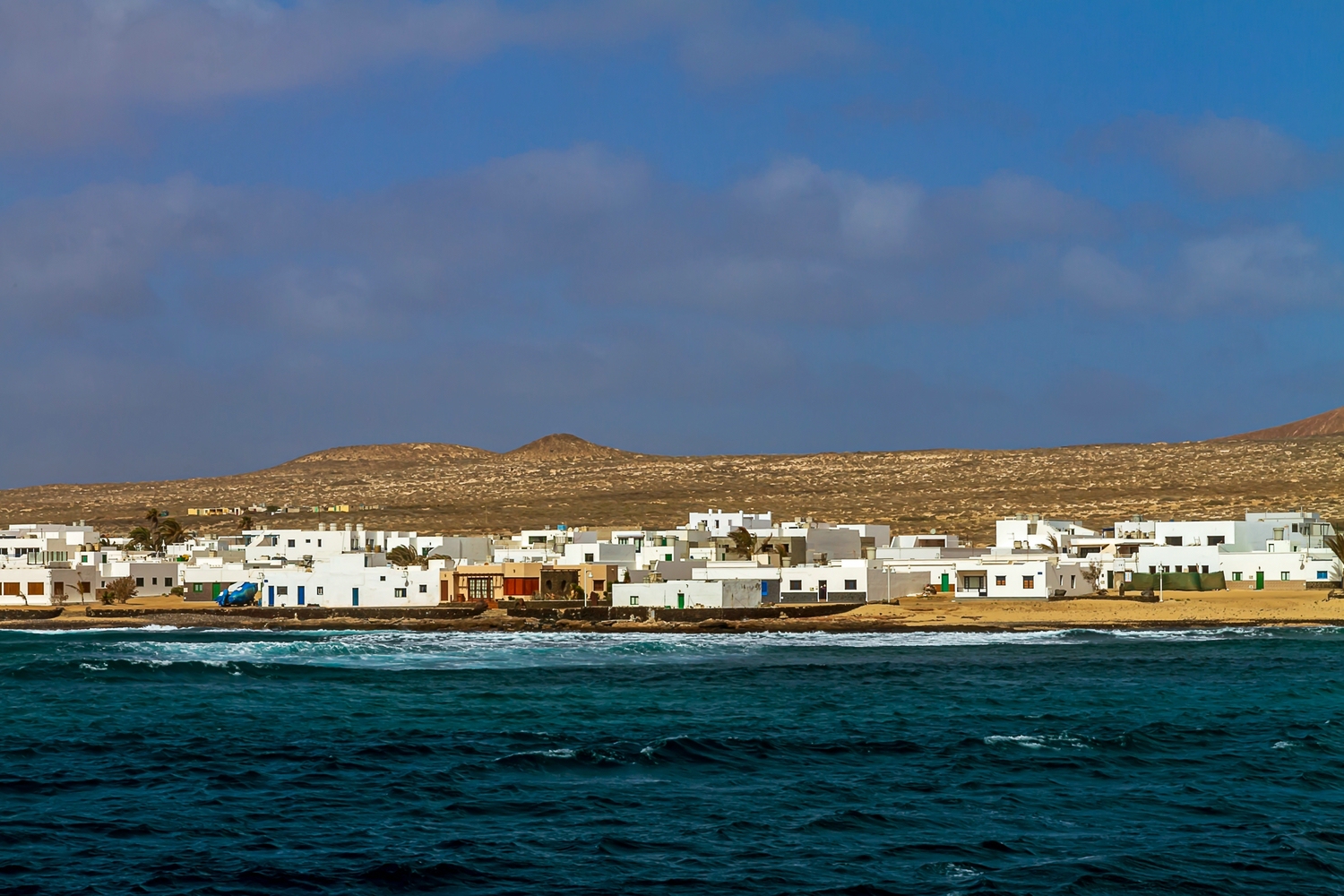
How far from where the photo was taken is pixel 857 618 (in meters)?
76.9

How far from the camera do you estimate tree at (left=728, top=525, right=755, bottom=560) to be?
3659 inches

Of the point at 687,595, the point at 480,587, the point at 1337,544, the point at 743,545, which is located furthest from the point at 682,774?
the point at 1337,544

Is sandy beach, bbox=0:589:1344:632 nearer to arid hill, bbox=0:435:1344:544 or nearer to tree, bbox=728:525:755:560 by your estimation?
tree, bbox=728:525:755:560

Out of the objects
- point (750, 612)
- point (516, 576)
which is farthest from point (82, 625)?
point (750, 612)

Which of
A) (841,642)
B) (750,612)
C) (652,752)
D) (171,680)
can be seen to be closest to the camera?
(652,752)

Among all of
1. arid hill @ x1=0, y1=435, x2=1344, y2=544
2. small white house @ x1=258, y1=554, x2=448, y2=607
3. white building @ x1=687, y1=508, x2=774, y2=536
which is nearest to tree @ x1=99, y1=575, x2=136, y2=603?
small white house @ x1=258, y1=554, x2=448, y2=607

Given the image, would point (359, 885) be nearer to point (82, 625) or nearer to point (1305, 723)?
point (1305, 723)

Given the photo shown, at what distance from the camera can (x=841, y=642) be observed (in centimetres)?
6906

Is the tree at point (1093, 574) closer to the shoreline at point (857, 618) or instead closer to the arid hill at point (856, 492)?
the shoreline at point (857, 618)

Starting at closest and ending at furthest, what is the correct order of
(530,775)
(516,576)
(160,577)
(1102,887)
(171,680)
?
(1102,887) < (530,775) < (171,680) < (516,576) < (160,577)

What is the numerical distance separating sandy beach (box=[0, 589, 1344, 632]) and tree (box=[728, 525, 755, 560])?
1234 centimetres

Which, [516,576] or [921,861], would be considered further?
[516,576]

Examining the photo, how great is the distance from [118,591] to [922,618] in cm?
5043

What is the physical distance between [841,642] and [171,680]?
1152 inches
